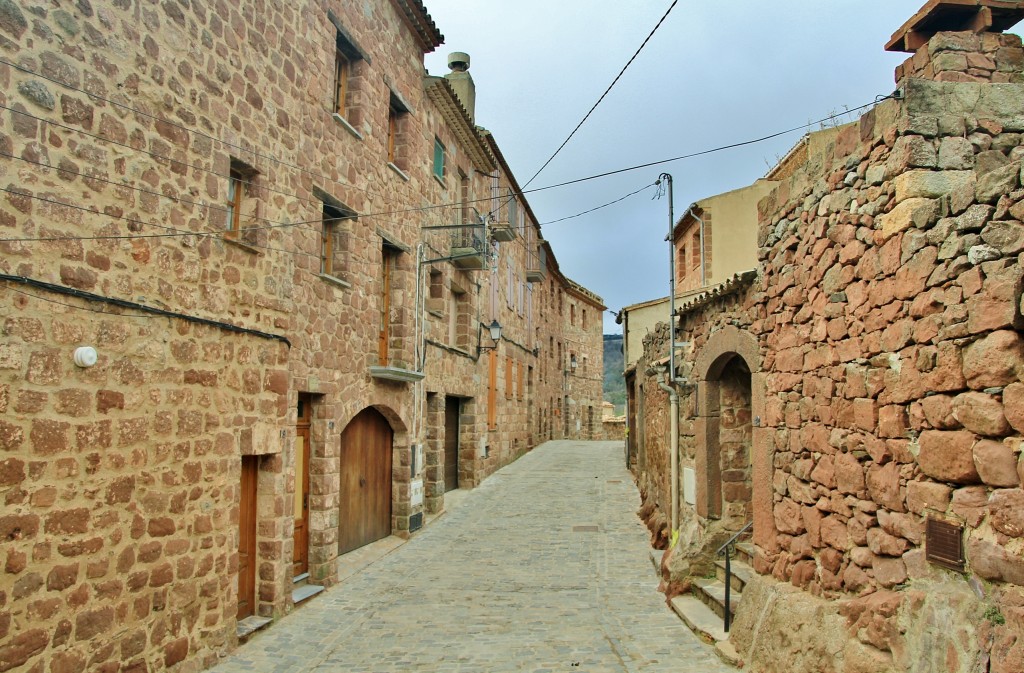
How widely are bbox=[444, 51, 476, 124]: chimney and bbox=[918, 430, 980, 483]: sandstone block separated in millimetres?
14779

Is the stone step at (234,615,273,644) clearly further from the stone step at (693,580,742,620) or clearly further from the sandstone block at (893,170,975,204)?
the sandstone block at (893,170,975,204)

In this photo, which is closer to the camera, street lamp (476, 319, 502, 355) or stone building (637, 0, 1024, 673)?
stone building (637, 0, 1024, 673)

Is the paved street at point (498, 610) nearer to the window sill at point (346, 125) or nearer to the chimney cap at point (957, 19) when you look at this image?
the chimney cap at point (957, 19)

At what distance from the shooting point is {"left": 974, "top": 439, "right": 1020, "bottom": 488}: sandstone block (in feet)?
10.6

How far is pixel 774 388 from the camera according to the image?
6.16 metres

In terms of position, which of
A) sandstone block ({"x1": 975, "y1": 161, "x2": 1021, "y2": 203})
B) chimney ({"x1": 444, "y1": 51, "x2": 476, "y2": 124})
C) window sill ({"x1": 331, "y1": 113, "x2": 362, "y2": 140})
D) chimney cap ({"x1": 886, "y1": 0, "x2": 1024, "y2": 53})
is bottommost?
sandstone block ({"x1": 975, "y1": 161, "x2": 1021, "y2": 203})

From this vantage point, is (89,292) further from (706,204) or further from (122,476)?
(706,204)

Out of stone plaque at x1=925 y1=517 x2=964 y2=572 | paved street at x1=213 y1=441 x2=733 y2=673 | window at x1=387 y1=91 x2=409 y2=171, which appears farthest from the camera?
window at x1=387 y1=91 x2=409 y2=171

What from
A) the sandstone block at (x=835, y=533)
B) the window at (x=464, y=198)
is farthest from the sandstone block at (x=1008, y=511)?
the window at (x=464, y=198)

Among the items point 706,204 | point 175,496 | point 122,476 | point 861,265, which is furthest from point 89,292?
point 706,204

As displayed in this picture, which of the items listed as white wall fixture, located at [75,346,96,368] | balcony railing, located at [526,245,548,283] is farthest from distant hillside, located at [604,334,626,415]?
white wall fixture, located at [75,346,96,368]

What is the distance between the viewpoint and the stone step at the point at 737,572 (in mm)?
6984

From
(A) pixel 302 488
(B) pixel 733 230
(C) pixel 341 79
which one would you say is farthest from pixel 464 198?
(A) pixel 302 488

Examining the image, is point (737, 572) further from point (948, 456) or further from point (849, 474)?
point (948, 456)
